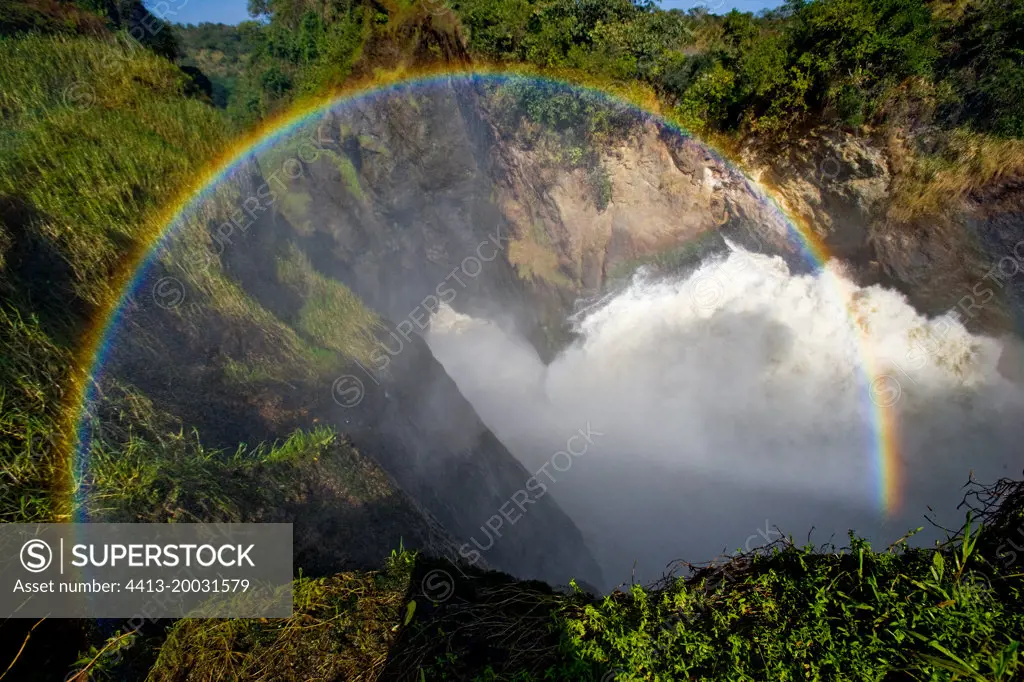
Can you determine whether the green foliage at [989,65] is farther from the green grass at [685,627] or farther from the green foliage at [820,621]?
the green foliage at [820,621]

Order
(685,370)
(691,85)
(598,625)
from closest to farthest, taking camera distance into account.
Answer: (598,625)
(691,85)
(685,370)

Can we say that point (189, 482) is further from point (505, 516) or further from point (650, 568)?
point (650, 568)

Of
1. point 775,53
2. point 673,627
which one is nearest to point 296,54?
point 775,53

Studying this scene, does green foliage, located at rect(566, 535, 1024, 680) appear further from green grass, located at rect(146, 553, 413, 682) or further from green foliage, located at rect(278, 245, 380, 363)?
green foliage, located at rect(278, 245, 380, 363)

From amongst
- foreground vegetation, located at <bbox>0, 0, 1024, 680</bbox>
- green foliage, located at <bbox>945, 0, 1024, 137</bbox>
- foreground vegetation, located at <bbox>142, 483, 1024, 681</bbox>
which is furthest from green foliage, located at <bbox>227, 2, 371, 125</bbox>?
foreground vegetation, located at <bbox>142, 483, 1024, 681</bbox>

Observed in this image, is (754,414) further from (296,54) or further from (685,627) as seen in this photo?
(296,54)

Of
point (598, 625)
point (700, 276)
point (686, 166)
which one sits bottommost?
point (598, 625)

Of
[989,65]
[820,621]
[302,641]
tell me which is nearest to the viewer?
[820,621]

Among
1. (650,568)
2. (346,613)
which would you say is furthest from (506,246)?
(346,613)
